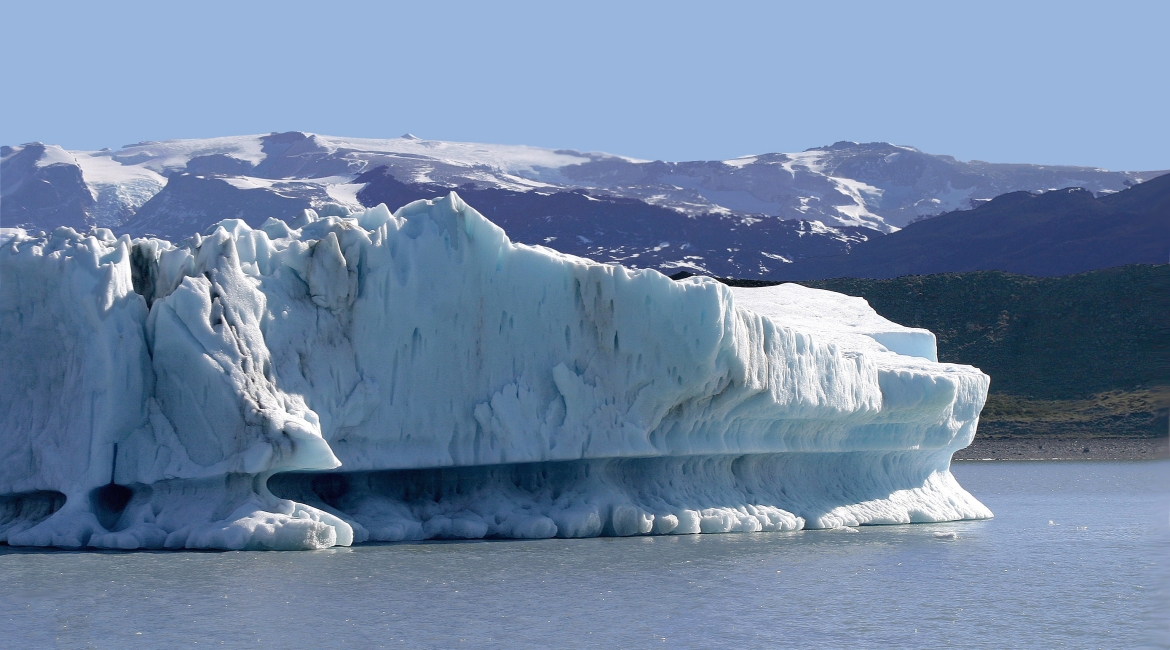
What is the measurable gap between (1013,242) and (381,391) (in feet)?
393

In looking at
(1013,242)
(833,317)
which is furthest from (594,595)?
(1013,242)

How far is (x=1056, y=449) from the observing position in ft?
181

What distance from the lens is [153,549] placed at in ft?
53.2

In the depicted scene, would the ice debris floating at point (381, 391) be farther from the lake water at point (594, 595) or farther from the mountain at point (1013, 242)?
the mountain at point (1013, 242)

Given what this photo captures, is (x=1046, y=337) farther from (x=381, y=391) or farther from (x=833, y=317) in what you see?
(x=381, y=391)

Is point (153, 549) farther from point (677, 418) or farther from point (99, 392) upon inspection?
point (677, 418)

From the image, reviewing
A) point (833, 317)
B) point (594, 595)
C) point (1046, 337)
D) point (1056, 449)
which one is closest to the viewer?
point (594, 595)

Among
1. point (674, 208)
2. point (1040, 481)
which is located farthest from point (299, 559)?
point (674, 208)

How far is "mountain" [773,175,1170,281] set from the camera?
387ft

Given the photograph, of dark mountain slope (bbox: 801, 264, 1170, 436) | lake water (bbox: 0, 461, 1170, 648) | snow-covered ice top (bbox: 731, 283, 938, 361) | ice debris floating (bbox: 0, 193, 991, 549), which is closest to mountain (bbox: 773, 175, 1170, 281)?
dark mountain slope (bbox: 801, 264, 1170, 436)

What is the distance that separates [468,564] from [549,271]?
4.39 meters

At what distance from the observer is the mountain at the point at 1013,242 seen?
11806 cm

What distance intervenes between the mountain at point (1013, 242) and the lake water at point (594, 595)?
10050cm

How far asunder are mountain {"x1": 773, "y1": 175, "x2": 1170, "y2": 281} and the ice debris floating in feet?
326
